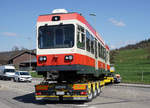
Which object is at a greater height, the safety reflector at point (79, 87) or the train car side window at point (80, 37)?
the train car side window at point (80, 37)

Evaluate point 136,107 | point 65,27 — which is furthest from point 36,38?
point 136,107

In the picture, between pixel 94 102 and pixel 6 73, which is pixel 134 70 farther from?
pixel 94 102

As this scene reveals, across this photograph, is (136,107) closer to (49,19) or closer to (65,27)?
(65,27)

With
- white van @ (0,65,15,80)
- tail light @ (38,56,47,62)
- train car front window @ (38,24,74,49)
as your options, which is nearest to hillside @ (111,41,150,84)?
white van @ (0,65,15,80)

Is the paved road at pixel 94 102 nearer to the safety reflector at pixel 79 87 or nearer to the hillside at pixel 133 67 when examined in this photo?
the safety reflector at pixel 79 87

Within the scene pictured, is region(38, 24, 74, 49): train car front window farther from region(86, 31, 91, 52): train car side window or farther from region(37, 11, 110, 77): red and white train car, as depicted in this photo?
region(86, 31, 91, 52): train car side window

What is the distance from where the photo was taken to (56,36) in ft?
42.0

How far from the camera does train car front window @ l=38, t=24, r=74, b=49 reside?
12.6 meters

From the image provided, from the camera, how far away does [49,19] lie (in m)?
13.2

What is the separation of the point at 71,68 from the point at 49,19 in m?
2.85

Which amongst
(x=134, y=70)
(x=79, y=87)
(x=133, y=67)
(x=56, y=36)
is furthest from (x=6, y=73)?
(x=79, y=87)

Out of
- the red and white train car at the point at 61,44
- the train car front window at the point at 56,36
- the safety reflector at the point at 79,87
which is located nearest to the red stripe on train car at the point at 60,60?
the red and white train car at the point at 61,44

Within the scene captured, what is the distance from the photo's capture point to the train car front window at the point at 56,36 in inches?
496

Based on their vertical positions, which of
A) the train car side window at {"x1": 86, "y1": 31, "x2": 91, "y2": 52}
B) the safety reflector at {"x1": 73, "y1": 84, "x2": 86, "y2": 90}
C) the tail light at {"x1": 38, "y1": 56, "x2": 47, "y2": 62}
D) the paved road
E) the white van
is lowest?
the paved road
